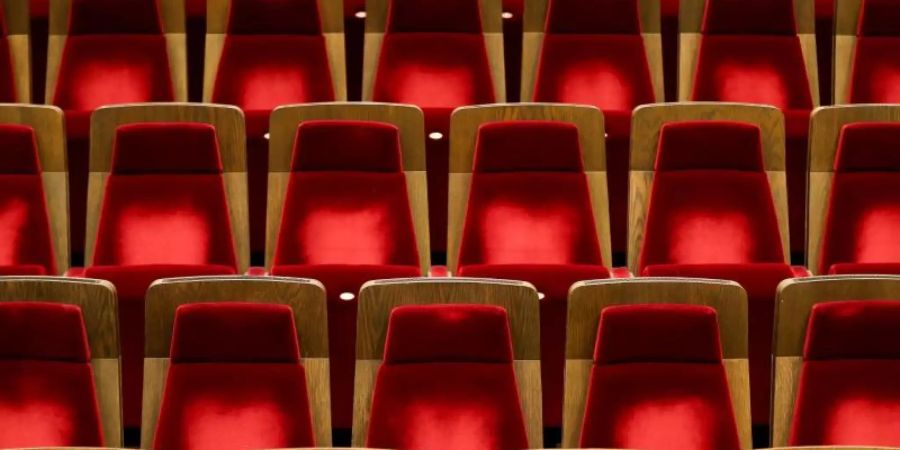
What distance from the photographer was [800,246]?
1.99 ft

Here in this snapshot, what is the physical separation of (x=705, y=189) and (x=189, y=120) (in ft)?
0.67

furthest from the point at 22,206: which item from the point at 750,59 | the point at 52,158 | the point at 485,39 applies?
the point at 750,59

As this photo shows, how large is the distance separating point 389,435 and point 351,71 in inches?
12.3

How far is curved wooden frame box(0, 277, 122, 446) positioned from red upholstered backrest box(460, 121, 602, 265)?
0.15m

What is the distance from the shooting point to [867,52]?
0.66m

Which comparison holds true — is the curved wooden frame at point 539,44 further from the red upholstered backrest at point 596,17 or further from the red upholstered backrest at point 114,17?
the red upholstered backrest at point 114,17

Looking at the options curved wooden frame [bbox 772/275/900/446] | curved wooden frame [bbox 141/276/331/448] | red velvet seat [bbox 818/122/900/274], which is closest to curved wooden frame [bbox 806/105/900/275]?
red velvet seat [bbox 818/122/900/274]

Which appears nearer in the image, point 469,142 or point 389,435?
point 389,435

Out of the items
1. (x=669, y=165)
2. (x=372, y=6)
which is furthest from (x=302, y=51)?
(x=669, y=165)

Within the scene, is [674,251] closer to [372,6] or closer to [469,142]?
[469,142]

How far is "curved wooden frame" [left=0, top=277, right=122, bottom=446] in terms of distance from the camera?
44 centimetres

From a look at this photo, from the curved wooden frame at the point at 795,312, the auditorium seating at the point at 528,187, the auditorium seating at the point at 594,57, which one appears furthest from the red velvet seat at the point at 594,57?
the curved wooden frame at the point at 795,312

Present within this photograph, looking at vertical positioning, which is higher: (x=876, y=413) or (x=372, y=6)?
(x=372, y=6)

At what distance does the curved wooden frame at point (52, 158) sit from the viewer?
1.81ft
